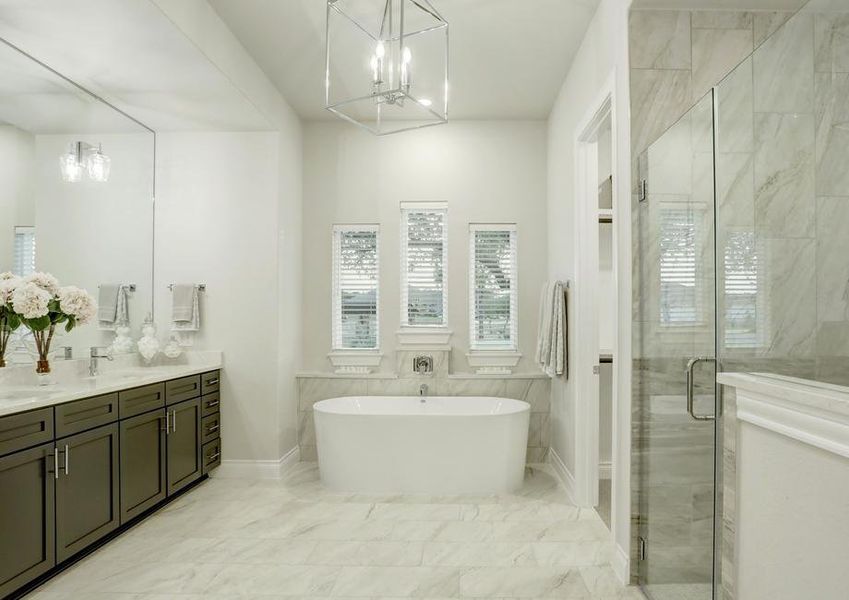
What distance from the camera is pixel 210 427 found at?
4020 mm

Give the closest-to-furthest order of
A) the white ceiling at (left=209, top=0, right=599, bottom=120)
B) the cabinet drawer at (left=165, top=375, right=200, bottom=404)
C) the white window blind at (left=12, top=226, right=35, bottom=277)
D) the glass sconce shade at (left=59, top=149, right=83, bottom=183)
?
the white window blind at (left=12, top=226, right=35, bottom=277) < the white ceiling at (left=209, top=0, right=599, bottom=120) < the glass sconce shade at (left=59, top=149, right=83, bottom=183) < the cabinet drawer at (left=165, top=375, right=200, bottom=404)

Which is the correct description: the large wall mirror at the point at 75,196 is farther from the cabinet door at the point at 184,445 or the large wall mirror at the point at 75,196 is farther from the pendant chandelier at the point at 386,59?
the pendant chandelier at the point at 386,59

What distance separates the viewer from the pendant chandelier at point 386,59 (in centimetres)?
238

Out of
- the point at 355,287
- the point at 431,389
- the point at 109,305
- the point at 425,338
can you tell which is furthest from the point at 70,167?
the point at 431,389

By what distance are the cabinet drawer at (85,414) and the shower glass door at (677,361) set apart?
260cm

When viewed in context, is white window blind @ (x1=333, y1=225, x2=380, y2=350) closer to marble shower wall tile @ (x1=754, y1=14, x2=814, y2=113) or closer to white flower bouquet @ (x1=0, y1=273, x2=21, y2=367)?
white flower bouquet @ (x1=0, y1=273, x2=21, y2=367)

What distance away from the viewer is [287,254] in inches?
172

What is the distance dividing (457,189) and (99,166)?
266 cm

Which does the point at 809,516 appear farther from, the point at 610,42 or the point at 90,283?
the point at 90,283

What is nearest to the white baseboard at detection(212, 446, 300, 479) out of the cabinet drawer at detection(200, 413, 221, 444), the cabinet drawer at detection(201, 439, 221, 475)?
the cabinet drawer at detection(201, 439, 221, 475)

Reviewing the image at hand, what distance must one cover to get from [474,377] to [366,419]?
118 centimetres

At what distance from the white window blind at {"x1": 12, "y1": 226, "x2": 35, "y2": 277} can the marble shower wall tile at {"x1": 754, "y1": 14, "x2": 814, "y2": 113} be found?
3.39m

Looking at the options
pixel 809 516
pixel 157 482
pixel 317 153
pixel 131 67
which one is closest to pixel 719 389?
pixel 809 516

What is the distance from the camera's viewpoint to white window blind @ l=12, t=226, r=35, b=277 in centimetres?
289
